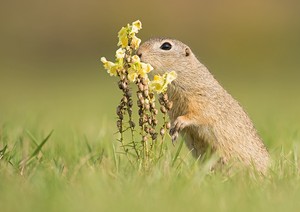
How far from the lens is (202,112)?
6211 mm

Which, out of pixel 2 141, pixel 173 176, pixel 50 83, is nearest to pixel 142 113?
pixel 173 176

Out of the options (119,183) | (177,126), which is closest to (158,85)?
(177,126)

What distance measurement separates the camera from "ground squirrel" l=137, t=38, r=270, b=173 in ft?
19.9

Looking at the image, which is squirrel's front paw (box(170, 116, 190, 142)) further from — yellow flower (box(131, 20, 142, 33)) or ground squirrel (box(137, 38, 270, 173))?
yellow flower (box(131, 20, 142, 33))

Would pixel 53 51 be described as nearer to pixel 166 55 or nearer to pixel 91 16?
pixel 91 16

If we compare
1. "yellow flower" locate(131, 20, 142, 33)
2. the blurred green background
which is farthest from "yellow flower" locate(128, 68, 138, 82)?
the blurred green background

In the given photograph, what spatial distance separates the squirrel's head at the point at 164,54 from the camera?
630 cm

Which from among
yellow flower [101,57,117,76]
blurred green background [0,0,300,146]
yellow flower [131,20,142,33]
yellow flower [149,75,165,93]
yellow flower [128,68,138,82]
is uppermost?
blurred green background [0,0,300,146]

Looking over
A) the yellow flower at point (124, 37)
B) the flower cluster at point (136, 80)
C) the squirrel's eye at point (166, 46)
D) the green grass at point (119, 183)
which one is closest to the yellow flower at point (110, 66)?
the flower cluster at point (136, 80)

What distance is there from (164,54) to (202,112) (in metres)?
0.57

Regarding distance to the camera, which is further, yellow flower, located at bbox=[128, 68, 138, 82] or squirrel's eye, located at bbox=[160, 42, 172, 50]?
squirrel's eye, located at bbox=[160, 42, 172, 50]

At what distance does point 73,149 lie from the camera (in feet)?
20.7

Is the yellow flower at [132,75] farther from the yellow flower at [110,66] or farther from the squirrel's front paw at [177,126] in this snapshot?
the squirrel's front paw at [177,126]

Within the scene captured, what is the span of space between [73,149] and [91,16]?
1706cm
